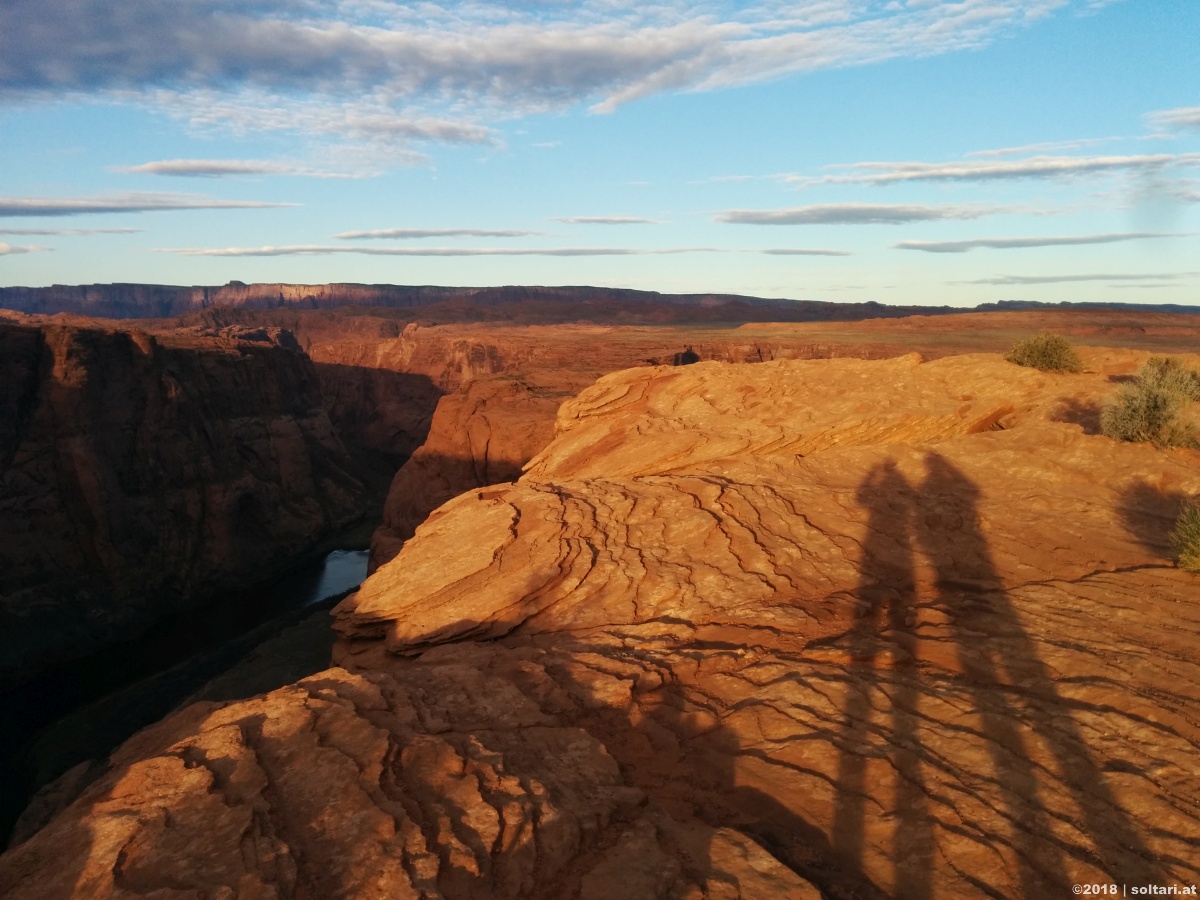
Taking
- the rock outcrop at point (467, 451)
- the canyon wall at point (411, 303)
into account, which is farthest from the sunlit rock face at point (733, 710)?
the canyon wall at point (411, 303)

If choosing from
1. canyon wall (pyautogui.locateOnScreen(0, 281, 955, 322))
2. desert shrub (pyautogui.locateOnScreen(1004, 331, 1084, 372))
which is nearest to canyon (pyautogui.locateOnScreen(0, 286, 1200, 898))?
desert shrub (pyautogui.locateOnScreen(1004, 331, 1084, 372))

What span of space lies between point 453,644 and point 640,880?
18.1 ft

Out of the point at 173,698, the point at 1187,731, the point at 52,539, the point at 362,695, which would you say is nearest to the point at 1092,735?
the point at 1187,731

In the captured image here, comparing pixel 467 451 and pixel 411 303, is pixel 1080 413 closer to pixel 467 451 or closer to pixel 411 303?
pixel 467 451

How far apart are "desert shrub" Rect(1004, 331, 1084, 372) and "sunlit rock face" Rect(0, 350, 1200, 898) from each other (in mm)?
5394

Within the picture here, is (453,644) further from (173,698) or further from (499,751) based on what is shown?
(173,698)

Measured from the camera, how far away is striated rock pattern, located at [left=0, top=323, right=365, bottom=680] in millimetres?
30984

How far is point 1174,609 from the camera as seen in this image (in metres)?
8.15

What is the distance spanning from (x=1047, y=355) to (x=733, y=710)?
15.5m

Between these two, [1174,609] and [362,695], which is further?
[1174,609]

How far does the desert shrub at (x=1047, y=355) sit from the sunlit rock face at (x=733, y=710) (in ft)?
17.7

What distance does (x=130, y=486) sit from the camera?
3612 cm

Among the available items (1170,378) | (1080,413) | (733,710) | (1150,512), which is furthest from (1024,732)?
(1080,413)

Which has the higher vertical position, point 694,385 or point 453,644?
point 694,385
